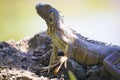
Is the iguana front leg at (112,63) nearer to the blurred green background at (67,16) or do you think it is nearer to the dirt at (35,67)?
the dirt at (35,67)

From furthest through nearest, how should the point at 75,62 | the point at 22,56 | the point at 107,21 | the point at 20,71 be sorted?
the point at 107,21, the point at 22,56, the point at 75,62, the point at 20,71

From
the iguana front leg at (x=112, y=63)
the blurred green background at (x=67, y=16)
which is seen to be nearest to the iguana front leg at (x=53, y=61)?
the iguana front leg at (x=112, y=63)

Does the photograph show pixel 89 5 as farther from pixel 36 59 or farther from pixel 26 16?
pixel 36 59

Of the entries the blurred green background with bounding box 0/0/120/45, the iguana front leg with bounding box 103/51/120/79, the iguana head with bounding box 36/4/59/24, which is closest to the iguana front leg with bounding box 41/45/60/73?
the iguana head with bounding box 36/4/59/24

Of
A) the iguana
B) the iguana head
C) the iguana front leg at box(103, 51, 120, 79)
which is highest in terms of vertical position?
the iguana head

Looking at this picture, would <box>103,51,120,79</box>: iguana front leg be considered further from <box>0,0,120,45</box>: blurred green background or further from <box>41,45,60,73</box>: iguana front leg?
<box>0,0,120,45</box>: blurred green background

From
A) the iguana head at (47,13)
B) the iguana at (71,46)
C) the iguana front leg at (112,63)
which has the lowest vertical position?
the iguana front leg at (112,63)

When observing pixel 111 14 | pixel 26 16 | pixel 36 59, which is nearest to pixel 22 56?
pixel 36 59
